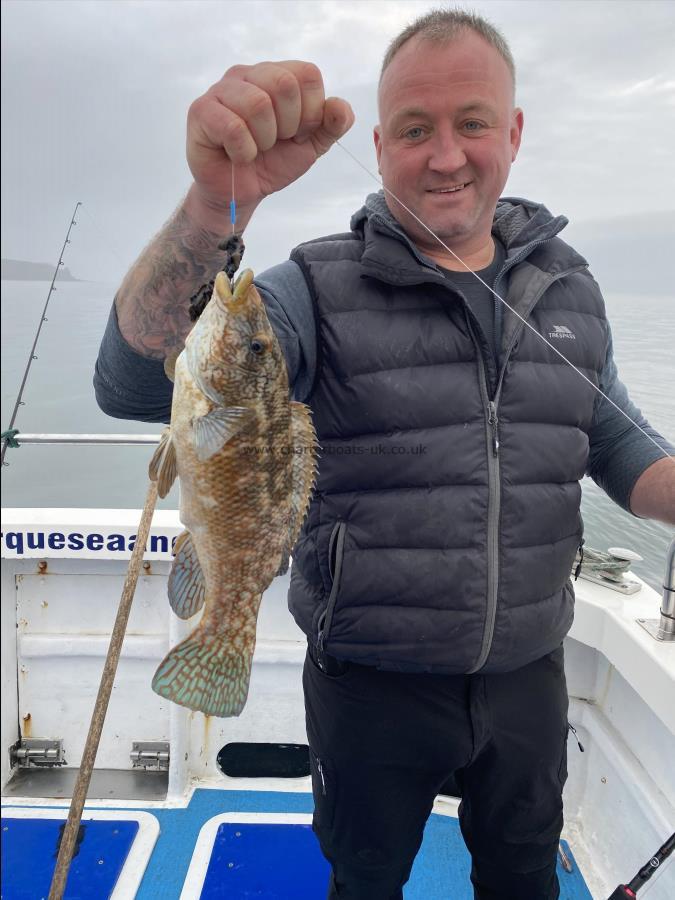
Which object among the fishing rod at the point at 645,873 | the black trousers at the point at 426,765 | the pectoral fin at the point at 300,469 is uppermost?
the pectoral fin at the point at 300,469

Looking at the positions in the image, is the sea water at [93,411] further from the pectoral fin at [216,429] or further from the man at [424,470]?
the pectoral fin at [216,429]

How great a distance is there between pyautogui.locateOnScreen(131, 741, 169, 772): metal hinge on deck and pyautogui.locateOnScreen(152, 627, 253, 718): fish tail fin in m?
2.12

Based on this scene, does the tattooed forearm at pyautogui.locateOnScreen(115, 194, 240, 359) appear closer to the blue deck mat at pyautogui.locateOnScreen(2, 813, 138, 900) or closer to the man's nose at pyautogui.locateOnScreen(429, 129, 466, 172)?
the man's nose at pyautogui.locateOnScreen(429, 129, 466, 172)

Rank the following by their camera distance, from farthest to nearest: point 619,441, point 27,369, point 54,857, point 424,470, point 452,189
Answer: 1. point 27,369
2. point 54,857
3. point 619,441
4. point 452,189
5. point 424,470

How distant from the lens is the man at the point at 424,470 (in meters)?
1.67

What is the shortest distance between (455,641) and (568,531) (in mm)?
513

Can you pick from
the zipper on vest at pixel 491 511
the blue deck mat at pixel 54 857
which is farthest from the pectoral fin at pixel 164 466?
the blue deck mat at pixel 54 857

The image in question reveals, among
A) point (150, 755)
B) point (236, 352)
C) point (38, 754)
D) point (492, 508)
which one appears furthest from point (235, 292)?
point (38, 754)

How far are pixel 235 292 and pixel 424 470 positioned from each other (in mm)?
672

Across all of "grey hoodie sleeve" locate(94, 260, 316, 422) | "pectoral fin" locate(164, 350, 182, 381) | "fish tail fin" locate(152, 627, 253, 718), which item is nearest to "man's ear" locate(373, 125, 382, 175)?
"grey hoodie sleeve" locate(94, 260, 316, 422)

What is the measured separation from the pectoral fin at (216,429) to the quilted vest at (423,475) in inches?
13.0

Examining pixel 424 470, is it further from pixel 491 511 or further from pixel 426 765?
pixel 426 765

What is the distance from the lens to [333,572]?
5.54ft

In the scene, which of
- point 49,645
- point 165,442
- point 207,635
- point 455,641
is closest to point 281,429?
point 165,442
